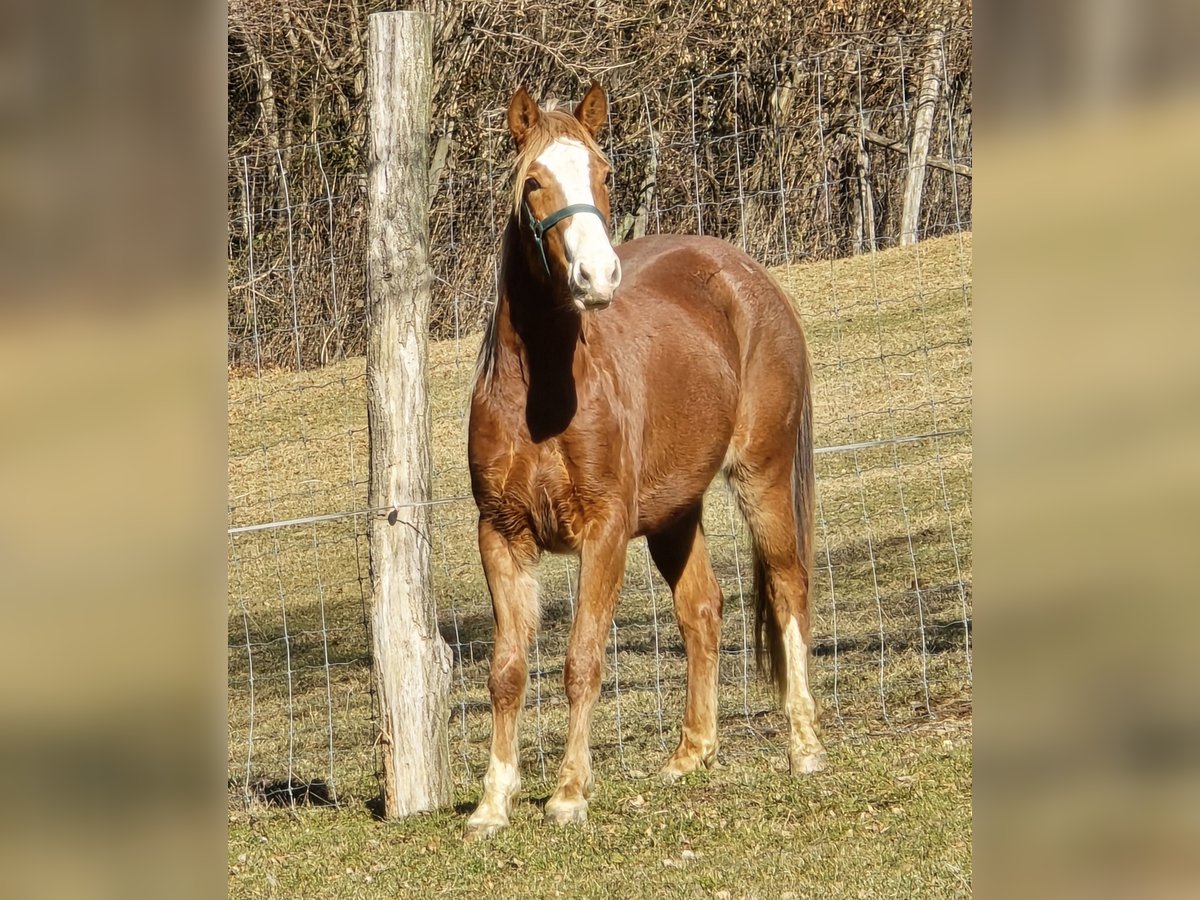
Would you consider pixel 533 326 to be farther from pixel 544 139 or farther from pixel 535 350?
pixel 544 139

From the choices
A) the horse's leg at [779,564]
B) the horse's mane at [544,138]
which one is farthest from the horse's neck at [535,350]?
the horse's leg at [779,564]

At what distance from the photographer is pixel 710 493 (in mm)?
11641

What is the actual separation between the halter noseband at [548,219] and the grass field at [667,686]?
1.63 meters

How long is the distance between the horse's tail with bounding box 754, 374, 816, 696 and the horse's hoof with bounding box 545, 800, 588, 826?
1346mm

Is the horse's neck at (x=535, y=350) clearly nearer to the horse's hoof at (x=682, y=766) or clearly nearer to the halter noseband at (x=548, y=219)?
the halter noseband at (x=548, y=219)

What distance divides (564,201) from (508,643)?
1.61 meters

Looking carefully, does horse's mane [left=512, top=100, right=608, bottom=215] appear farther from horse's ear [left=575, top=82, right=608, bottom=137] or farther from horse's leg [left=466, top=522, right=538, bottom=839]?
horse's leg [left=466, top=522, right=538, bottom=839]

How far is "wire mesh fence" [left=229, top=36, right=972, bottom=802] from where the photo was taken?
6641 millimetres

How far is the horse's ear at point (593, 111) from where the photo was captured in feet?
15.7

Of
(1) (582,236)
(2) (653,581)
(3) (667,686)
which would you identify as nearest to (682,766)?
(3) (667,686)

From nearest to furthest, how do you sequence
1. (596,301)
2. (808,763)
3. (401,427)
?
(596,301) < (401,427) < (808,763)
